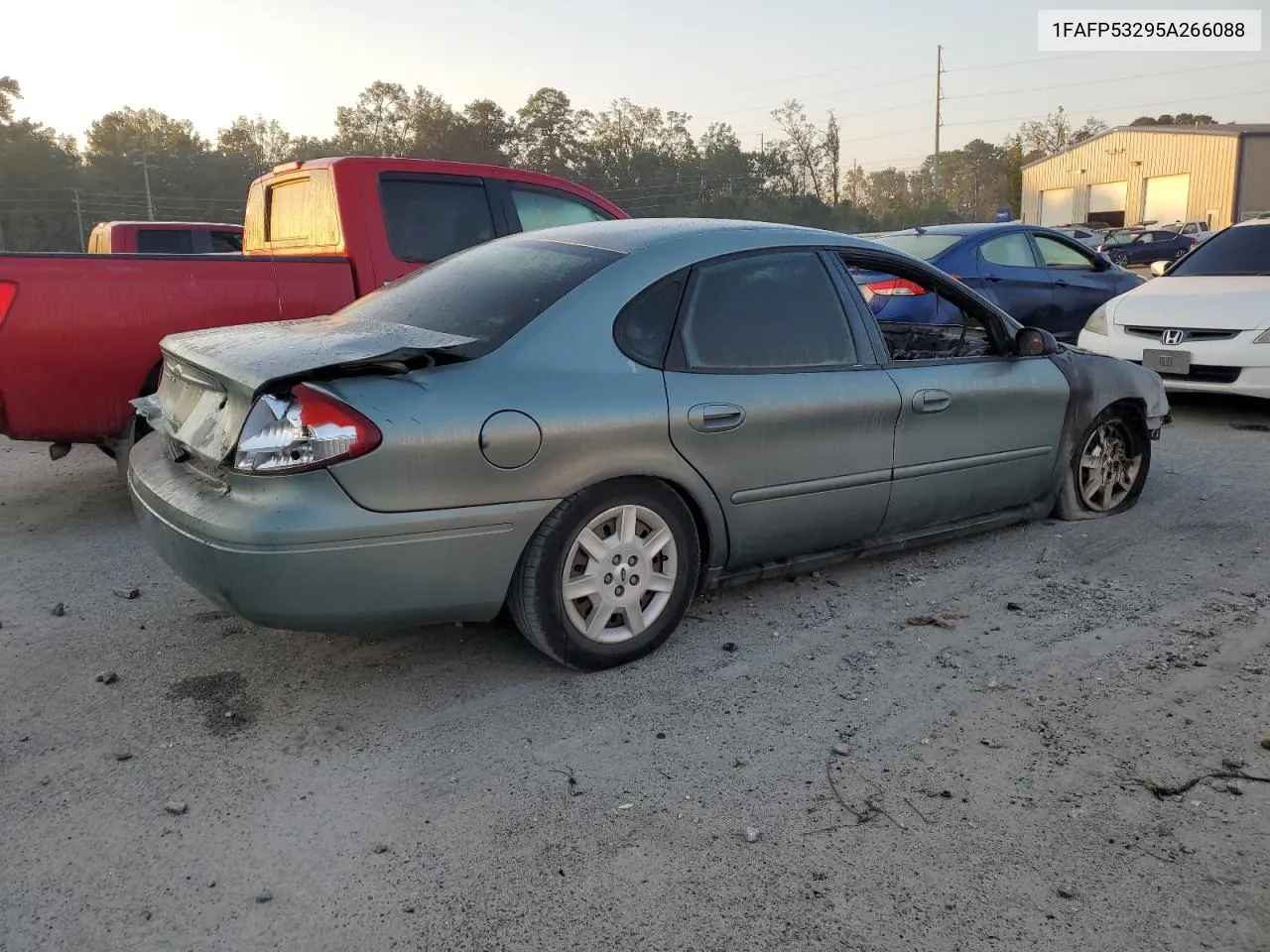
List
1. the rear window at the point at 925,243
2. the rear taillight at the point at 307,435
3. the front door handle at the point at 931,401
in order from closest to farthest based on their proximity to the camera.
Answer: the rear taillight at the point at 307,435 → the front door handle at the point at 931,401 → the rear window at the point at 925,243

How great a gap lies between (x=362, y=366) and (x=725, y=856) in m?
1.81

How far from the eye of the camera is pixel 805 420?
12.9ft

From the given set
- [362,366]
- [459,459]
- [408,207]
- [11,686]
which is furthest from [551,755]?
[408,207]

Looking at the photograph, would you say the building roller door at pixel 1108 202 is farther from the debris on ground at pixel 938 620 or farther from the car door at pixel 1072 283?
the debris on ground at pixel 938 620

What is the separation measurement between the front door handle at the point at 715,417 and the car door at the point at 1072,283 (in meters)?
7.41

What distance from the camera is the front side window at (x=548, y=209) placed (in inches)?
255

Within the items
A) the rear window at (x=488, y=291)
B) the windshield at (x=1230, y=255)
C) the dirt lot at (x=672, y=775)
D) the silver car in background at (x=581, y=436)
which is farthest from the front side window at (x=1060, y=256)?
the rear window at (x=488, y=291)

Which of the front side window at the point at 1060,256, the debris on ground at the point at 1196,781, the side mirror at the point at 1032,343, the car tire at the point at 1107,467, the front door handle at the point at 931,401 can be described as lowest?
the debris on ground at the point at 1196,781

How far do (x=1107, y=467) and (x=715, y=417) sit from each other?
2835mm

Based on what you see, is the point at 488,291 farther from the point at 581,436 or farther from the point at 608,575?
the point at 608,575

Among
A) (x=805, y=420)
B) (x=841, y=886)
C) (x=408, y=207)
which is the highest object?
(x=408, y=207)

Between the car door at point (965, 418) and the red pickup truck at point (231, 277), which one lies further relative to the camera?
the red pickup truck at point (231, 277)

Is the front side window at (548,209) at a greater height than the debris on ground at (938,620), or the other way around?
the front side window at (548,209)

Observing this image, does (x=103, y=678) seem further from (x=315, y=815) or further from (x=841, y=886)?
(x=841, y=886)
